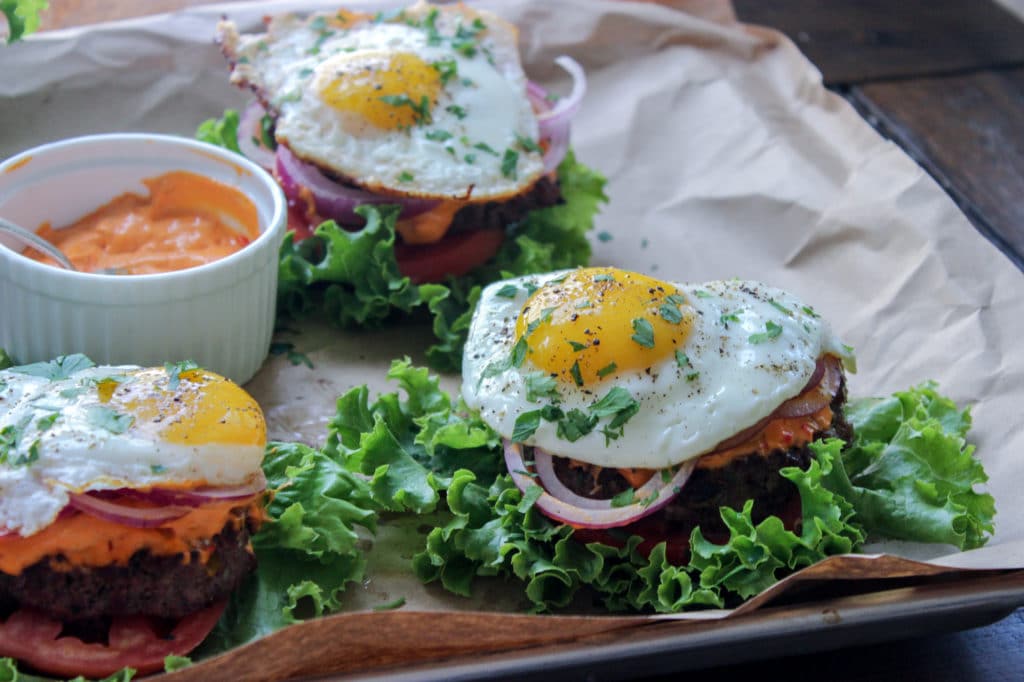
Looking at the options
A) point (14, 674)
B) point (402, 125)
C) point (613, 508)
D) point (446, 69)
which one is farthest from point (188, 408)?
point (446, 69)

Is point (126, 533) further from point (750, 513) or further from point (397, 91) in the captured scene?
point (397, 91)

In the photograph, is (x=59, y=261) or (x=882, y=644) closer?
(x=882, y=644)

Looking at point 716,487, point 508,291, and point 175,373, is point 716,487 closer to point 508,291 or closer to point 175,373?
point 508,291

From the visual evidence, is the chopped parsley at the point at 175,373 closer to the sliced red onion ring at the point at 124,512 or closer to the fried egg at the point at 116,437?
the fried egg at the point at 116,437

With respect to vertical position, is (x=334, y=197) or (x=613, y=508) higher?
(x=613, y=508)

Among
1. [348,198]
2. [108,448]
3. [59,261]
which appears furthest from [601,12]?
[108,448]

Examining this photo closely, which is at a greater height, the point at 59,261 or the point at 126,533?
the point at 126,533
